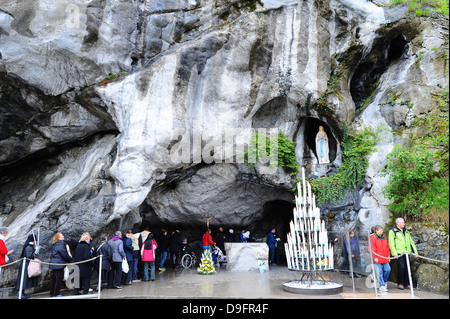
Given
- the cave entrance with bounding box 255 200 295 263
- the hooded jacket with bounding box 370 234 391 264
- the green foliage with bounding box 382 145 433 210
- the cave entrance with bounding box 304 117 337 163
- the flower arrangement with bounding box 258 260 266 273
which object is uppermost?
the cave entrance with bounding box 304 117 337 163

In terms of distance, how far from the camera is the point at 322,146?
12.1 metres

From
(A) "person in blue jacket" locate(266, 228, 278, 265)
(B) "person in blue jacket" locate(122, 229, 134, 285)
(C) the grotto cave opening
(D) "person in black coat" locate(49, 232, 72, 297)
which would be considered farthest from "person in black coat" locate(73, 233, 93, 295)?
(A) "person in blue jacket" locate(266, 228, 278, 265)

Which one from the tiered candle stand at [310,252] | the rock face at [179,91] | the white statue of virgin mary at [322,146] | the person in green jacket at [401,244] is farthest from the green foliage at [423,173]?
the tiered candle stand at [310,252]

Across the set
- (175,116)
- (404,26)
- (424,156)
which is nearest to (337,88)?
(404,26)

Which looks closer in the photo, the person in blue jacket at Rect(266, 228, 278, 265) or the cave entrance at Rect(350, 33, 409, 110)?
the cave entrance at Rect(350, 33, 409, 110)

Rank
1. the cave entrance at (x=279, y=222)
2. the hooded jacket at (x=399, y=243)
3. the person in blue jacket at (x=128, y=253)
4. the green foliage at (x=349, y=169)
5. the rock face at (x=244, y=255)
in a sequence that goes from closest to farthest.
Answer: the hooded jacket at (x=399, y=243) < the person in blue jacket at (x=128, y=253) < the green foliage at (x=349, y=169) < the rock face at (x=244, y=255) < the cave entrance at (x=279, y=222)

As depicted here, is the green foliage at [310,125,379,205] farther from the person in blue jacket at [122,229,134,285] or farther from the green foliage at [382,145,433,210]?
the person in blue jacket at [122,229,134,285]

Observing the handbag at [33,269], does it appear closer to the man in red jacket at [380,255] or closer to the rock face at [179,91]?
the rock face at [179,91]

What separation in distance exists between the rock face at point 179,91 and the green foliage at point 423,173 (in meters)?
0.65

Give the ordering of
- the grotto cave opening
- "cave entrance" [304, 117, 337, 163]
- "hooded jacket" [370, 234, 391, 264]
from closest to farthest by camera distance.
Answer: "hooded jacket" [370, 234, 391, 264]
"cave entrance" [304, 117, 337, 163]
the grotto cave opening

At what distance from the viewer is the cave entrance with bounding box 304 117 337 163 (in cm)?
1281

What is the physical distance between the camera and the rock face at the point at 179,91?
10.6 metres

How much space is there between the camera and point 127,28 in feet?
37.8

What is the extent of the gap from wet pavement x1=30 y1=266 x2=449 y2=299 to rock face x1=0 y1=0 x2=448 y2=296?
2376 mm
